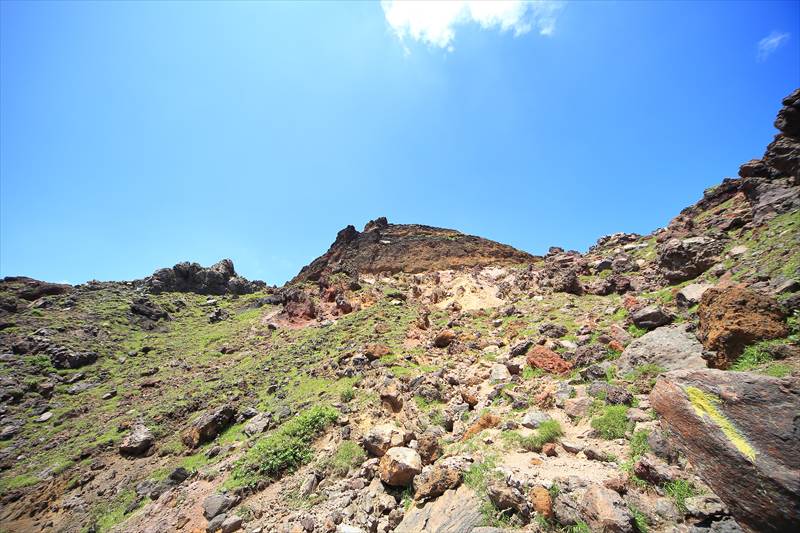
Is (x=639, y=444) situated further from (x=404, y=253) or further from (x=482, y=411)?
(x=404, y=253)

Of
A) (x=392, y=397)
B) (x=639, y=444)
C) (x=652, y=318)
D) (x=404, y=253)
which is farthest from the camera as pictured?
(x=404, y=253)

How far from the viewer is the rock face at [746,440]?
11.8 feet

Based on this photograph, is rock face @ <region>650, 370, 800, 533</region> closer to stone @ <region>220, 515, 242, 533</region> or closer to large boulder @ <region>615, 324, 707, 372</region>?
large boulder @ <region>615, 324, 707, 372</region>

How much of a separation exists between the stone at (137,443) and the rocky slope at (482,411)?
3.6 inches

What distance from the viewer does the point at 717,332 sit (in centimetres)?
694

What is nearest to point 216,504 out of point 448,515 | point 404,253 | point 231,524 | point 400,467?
point 231,524

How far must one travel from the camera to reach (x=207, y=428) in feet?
43.9

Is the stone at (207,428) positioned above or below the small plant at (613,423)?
below

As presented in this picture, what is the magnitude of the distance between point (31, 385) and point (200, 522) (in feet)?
83.4

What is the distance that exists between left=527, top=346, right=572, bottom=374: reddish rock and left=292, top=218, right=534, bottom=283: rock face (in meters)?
34.4

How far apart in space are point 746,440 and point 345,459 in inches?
316

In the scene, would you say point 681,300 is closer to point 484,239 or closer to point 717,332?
point 717,332

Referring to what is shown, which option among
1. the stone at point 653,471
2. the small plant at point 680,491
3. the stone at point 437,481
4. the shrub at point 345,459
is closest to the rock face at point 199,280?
the shrub at point 345,459

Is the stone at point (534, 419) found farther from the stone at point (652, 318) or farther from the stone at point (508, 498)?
the stone at point (652, 318)
